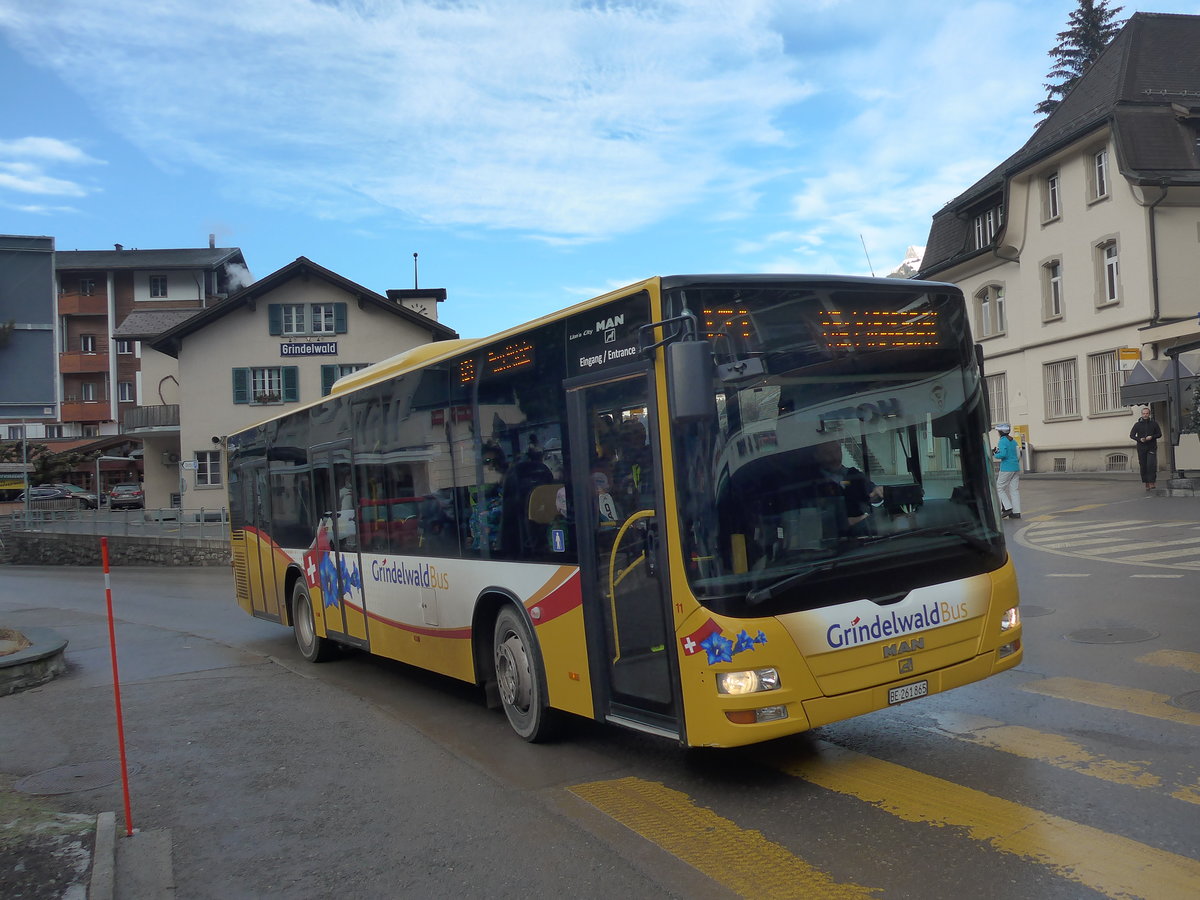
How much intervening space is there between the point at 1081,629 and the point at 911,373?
4520 millimetres

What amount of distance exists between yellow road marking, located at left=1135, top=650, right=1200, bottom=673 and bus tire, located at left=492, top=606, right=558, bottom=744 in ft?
14.8

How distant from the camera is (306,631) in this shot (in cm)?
1112

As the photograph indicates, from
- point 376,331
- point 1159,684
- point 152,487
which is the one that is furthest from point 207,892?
point 152,487

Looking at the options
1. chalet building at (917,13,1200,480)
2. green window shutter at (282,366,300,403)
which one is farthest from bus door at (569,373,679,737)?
green window shutter at (282,366,300,403)

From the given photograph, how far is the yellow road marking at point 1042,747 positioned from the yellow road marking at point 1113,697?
0.79m

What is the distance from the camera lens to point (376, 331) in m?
44.0

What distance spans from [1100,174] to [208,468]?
3521 cm

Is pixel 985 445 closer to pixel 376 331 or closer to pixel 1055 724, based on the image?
pixel 1055 724

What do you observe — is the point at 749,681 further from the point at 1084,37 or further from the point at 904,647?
the point at 1084,37

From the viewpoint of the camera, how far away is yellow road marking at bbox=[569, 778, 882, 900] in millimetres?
4246

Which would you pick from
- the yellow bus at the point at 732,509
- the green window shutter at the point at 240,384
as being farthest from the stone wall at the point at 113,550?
the yellow bus at the point at 732,509

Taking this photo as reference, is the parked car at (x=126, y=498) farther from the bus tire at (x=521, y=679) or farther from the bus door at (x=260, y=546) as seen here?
the bus tire at (x=521, y=679)

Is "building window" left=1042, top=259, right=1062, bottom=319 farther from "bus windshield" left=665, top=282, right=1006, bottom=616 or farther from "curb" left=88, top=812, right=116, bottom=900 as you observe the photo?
→ "curb" left=88, top=812, right=116, bottom=900

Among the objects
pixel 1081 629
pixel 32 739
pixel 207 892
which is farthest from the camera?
pixel 1081 629
